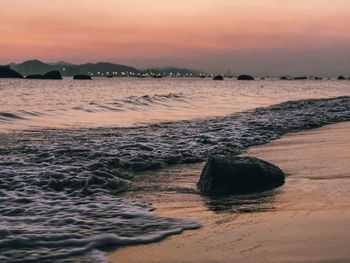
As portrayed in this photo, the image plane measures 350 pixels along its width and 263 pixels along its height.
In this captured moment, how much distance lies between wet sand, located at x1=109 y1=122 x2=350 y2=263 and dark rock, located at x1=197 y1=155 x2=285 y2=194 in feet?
0.68

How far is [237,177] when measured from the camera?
6.45 meters

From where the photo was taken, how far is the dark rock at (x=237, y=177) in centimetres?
635

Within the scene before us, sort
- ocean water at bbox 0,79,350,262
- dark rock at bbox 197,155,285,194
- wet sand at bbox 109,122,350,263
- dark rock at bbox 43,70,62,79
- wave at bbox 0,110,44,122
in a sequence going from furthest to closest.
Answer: dark rock at bbox 43,70,62,79 < wave at bbox 0,110,44,122 < dark rock at bbox 197,155,285,194 < ocean water at bbox 0,79,350,262 < wet sand at bbox 109,122,350,263

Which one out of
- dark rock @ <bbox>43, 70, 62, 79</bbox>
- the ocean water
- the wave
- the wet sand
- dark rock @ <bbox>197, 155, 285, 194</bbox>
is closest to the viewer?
the wet sand

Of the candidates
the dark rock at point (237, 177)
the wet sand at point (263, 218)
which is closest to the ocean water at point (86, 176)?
the wet sand at point (263, 218)

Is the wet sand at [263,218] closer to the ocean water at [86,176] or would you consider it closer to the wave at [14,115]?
the ocean water at [86,176]

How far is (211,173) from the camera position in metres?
6.41

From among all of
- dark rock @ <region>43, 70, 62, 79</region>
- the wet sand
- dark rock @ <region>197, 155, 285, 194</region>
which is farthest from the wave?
dark rock @ <region>43, 70, 62, 79</region>

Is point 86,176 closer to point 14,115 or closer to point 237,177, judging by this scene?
point 237,177

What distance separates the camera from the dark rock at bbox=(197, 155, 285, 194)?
250 inches

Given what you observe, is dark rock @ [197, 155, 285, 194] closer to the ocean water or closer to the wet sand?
the wet sand

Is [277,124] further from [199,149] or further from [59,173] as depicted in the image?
[59,173]

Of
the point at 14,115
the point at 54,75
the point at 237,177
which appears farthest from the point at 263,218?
the point at 54,75

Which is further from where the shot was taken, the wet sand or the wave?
the wave
